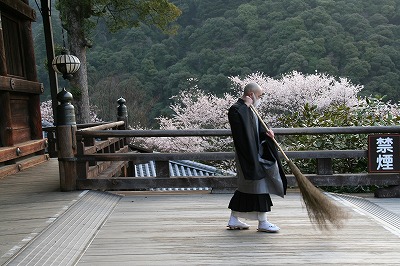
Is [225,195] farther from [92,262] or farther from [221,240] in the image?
[92,262]

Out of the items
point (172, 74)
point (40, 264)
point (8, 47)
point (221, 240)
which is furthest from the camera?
point (172, 74)

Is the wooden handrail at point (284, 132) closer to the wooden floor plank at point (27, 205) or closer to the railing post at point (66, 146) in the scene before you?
the railing post at point (66, 146)

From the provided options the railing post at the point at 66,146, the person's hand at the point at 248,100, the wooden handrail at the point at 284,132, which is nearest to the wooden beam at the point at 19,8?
the railing post at the point at 66,146

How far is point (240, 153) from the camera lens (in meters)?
5.07

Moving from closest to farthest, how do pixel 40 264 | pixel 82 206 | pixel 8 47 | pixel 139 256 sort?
pixel 40 264, pixel 139 256, pixel 82 206, pixel 8 47

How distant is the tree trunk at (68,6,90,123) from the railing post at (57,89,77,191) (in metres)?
8.99

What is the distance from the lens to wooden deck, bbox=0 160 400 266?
168 inches

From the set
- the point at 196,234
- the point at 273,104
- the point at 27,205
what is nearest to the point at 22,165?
the point at 27,205

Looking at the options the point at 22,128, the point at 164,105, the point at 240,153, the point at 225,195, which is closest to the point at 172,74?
the point at 164,105

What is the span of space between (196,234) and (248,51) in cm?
2285

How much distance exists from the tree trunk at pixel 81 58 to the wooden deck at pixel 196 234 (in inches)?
363

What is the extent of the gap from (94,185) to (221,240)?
277 centimetres

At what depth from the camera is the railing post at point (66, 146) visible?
7.04m

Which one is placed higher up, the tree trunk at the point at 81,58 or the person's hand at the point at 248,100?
the tree trunk at the point at 81,58
